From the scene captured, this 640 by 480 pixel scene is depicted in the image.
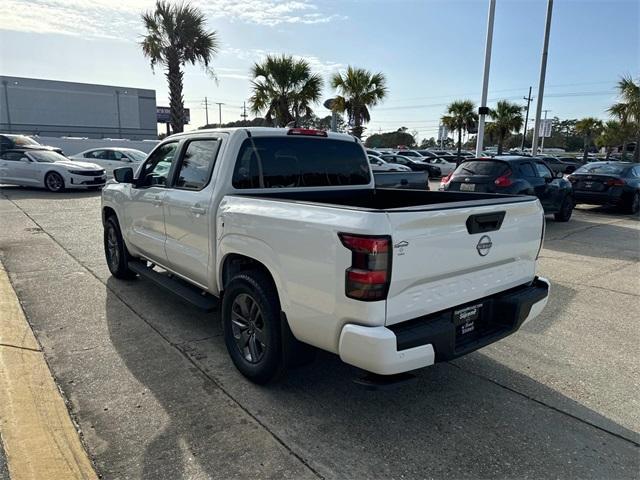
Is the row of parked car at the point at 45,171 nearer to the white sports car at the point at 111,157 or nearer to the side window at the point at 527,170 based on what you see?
the white sports car at the point at 111,157

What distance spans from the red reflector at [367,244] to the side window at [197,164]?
1856 millimetres

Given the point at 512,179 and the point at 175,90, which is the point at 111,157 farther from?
the point at 512,179

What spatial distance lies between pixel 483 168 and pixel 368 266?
8428mm

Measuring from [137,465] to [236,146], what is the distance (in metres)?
2.38

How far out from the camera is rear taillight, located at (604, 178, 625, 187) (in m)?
12.7

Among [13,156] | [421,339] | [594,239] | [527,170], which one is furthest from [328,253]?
[13,156]

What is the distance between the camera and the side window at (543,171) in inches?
420

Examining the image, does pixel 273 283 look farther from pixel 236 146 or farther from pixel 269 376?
pixel 236 146

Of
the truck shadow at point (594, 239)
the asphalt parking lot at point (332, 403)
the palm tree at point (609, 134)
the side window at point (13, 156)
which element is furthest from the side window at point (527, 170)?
the palm tree at point (609, 134)

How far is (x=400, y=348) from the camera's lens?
2531mm

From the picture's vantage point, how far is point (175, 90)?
23.6 m

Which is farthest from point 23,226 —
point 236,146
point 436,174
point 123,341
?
point 436,174

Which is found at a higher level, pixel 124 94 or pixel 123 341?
pixel 124 94

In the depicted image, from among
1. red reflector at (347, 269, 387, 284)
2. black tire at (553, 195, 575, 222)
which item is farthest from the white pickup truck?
black tire at (553, 195, 575, 222)
